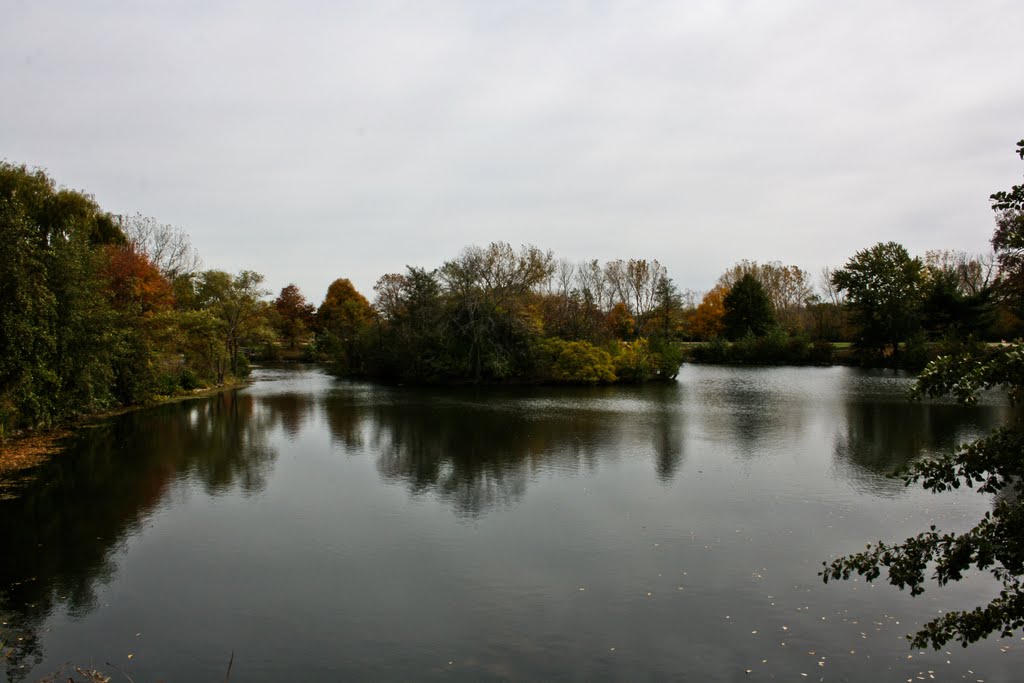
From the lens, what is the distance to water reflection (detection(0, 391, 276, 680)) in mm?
8086

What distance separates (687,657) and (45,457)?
54.3 feet

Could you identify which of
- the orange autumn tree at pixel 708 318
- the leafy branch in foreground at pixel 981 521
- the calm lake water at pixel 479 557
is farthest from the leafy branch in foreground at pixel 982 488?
the orange autumn tree at pixel 708 318

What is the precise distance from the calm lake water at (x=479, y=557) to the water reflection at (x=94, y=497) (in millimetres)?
61

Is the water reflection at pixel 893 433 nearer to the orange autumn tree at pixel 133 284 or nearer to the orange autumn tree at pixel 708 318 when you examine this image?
the orange autumn tree at pixel 133 284

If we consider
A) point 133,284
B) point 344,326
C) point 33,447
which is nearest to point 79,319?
point 33,447

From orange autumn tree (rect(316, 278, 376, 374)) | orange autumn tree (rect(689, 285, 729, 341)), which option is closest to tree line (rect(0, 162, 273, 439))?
orange autumn tree (rect(316, 278, 376, 374))

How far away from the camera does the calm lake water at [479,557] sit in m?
6.73

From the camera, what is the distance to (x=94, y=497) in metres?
12.8

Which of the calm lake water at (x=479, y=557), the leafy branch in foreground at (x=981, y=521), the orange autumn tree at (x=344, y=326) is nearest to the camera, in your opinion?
the leafy branch in foreground at (x=981, y=521)

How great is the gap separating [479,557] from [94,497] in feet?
27.8

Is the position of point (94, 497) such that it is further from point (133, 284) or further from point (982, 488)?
point (133, 284)

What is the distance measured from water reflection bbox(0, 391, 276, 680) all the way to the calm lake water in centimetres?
6

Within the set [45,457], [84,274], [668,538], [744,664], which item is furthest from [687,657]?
[84,274]

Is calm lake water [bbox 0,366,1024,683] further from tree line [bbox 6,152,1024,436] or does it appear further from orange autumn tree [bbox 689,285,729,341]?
orange autumn tree [bbox 689,285,729,341]
